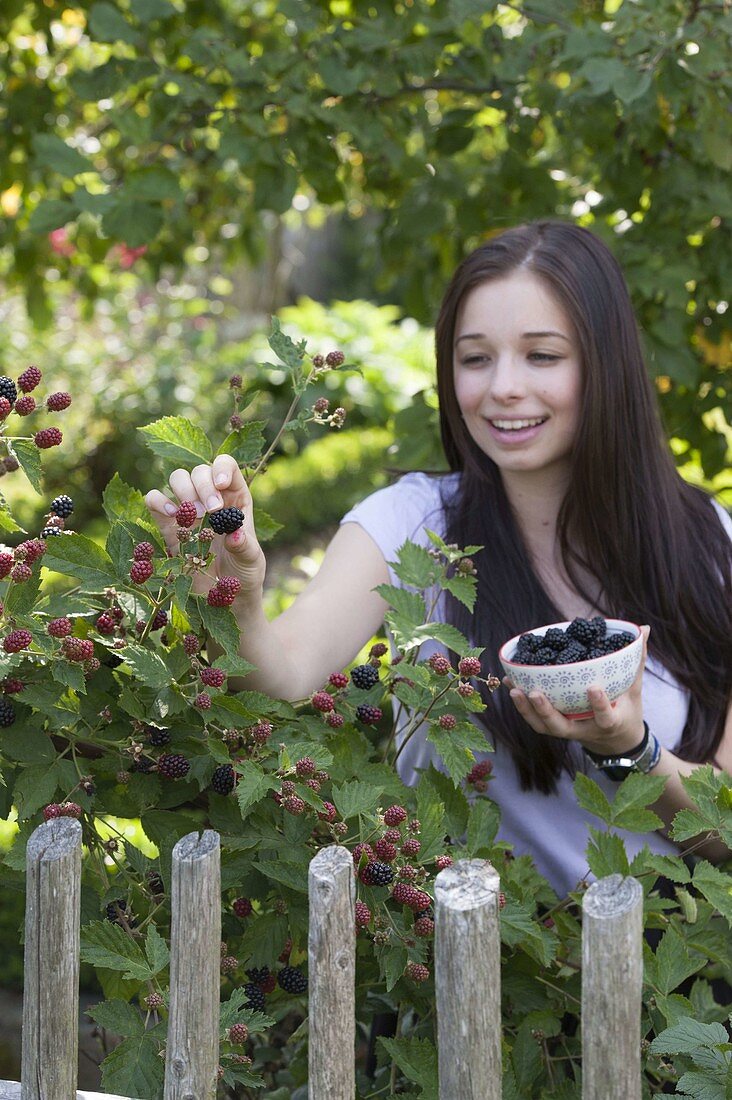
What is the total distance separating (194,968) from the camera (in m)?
1.15

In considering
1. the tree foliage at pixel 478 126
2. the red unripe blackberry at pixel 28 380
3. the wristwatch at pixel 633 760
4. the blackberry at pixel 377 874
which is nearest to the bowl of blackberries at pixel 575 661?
the wristwatch at pixel 633 760

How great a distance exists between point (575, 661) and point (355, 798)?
1.39ft

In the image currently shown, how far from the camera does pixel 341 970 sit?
111 centimetres

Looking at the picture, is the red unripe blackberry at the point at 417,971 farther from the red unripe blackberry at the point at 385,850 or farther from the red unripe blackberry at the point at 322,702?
the red unripe blackberry at the point at 322,702

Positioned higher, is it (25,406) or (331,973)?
(25,406)

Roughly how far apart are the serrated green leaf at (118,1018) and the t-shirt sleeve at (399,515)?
965 millimetres

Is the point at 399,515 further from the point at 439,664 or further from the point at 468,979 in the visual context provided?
the point at 468,979

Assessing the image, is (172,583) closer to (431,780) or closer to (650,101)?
(431,780)

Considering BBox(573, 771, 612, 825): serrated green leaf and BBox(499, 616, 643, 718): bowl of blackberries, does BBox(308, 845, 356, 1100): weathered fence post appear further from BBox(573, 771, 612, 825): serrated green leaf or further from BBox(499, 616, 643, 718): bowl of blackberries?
BBox(499, 616, 643, 718): bowl of blackberries

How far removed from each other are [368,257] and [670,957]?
295 centimetres

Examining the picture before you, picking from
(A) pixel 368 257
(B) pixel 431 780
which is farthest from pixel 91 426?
(B) pixel 431 780

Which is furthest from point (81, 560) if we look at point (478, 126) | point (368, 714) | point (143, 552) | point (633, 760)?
point (478, 126)

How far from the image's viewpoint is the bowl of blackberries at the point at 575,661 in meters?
1.56

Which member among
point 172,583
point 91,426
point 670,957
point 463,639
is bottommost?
point 91,426
